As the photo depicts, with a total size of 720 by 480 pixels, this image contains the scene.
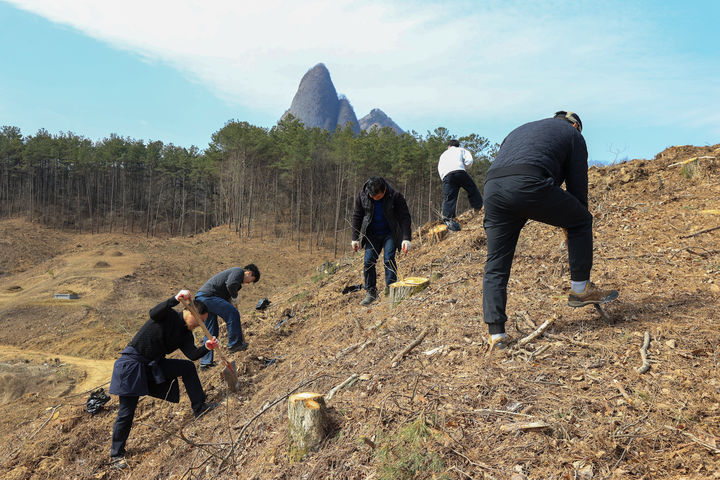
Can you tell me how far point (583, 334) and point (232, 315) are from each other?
446cm

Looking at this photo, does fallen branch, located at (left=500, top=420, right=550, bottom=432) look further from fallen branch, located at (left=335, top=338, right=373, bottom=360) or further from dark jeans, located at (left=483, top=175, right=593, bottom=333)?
fallen branch, located at (left=335, top=338, right=373, bottom=360)

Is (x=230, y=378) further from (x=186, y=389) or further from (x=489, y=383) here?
(x=489, y=383)

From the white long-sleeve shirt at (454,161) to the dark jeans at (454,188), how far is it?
0.27 ft

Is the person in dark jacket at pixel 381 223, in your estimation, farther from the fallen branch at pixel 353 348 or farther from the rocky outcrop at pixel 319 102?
the rocky outcrop at pixel 319 102

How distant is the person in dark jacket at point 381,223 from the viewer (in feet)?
19.3

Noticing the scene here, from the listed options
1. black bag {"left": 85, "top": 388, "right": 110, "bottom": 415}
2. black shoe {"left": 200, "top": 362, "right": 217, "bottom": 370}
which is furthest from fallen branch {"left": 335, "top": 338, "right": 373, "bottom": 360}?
black bag {"left": 85, "top": 388, "right": 110, "bottom": 415}

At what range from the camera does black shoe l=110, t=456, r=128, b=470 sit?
4180mm

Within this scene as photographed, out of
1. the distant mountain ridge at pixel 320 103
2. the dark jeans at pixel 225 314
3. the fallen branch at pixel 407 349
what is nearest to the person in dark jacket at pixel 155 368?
the dark jeans at pixel 225 314

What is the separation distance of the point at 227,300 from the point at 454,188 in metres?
4.53

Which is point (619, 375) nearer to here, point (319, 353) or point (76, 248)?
point (319, 353)

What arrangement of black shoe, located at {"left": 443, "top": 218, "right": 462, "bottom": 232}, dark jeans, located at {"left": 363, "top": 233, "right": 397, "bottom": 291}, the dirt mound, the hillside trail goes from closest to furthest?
1. dark jeans, located at {"left": 363, "top": 233, "right": 397, "bottom": 291}
2. black shoe, located at {"left": 443, "top": 218, "right": 462, "bottom": 232}
3. the dirt mound
4. the hillside trail

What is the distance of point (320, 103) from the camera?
5394 inches

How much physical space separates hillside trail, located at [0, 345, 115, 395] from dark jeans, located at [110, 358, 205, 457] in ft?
19.8

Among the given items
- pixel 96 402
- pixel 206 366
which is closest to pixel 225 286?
pixel 206 366
